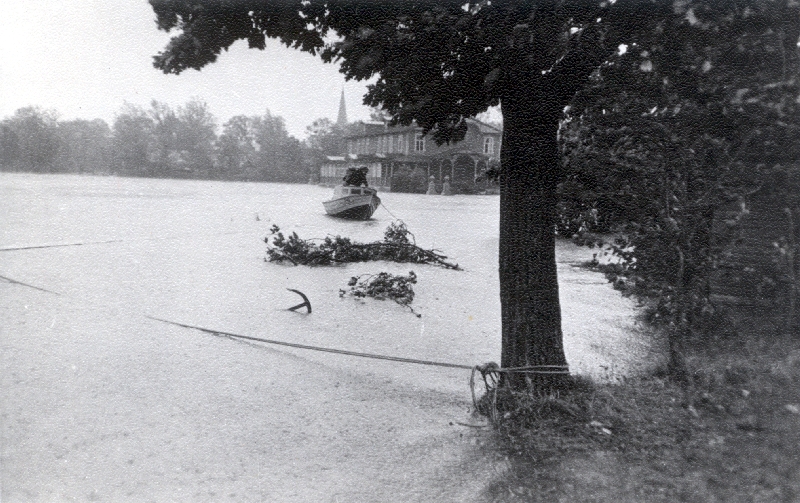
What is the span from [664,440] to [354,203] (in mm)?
23763

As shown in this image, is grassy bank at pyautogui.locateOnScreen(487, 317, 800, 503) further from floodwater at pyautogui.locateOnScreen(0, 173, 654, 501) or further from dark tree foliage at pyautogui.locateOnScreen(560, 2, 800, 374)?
dark tree foliage at pyautogui.locateOnScreen(560, 2, 800, 374)

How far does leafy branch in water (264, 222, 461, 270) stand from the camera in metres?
13.2

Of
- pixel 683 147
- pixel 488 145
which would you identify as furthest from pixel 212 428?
pixel 488 145

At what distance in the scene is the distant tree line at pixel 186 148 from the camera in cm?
9275

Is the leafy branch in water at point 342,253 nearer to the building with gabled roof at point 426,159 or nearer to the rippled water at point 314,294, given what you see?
the rippled water at point 314,294

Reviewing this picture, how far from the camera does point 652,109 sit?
16.4 feet

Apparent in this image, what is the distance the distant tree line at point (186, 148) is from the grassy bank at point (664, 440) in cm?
8380

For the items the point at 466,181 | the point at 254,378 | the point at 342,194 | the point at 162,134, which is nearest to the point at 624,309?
the point at 254,378

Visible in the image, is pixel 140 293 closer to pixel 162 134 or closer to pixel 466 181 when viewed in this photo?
pixel 466 181

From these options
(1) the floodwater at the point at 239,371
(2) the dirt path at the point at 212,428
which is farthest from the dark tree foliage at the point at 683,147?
(2) the dirt path at the point at 212,428

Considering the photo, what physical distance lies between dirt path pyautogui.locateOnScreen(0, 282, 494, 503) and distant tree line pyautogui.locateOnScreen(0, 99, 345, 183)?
81599mm

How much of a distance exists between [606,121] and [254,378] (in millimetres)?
4489

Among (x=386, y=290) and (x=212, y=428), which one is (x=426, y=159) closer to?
(x=386, y=290)

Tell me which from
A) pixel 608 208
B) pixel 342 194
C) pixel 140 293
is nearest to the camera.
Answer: pixel 608 208
